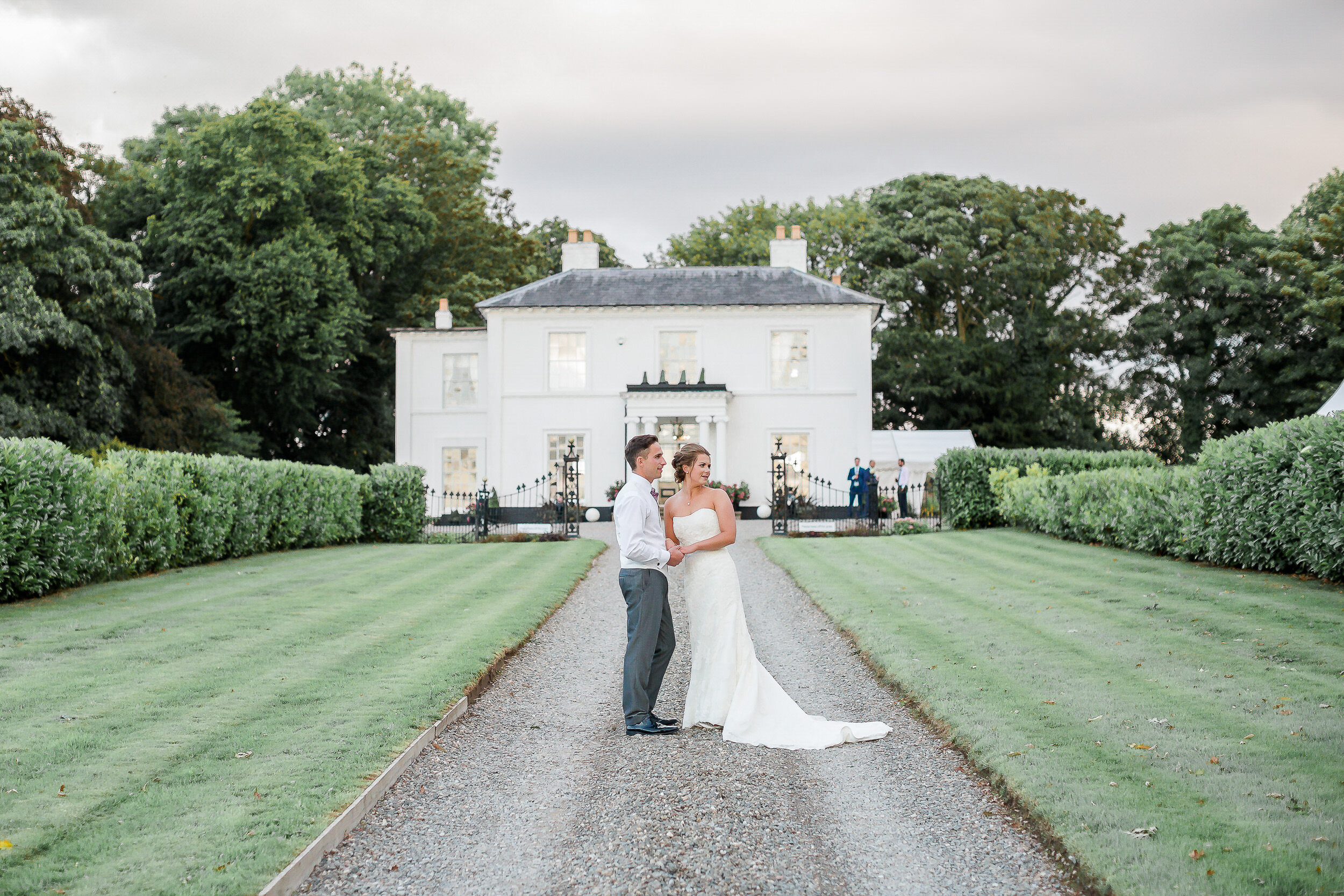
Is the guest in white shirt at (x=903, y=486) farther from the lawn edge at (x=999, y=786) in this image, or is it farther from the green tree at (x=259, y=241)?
the green tree at (x=259, y=241)

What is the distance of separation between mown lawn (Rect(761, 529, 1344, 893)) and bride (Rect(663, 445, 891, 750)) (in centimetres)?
111

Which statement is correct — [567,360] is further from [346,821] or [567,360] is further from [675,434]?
[346,821]

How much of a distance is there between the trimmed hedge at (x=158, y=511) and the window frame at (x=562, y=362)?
36.7 feet

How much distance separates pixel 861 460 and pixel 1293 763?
28.1 meters

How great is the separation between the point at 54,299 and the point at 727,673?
24687mm

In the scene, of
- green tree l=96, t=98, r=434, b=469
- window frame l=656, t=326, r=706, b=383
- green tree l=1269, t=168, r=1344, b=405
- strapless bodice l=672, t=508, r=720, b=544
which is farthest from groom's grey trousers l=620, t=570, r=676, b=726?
green tree l=1269, t=168, r=1344, b=405

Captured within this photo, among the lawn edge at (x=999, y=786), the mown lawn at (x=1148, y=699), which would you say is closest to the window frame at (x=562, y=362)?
the mown lawn at (x=1148, y=699)

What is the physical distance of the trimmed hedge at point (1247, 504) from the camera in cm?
1121

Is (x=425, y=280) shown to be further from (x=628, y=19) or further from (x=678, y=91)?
(x=628, y=19)

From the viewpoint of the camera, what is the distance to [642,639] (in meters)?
6.68

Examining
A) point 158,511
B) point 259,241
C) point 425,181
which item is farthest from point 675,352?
point 158,511

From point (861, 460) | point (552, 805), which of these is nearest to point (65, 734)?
point (552, 805)

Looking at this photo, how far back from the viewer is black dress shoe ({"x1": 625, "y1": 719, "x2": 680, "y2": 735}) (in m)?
6.55

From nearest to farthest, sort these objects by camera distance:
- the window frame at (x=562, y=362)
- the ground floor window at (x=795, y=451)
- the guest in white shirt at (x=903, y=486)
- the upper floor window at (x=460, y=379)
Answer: the guest in white shirt at (x=903, y=486)
the ground floor window at (x=795, y=451)
the window frame at (x=562, y=362)
the upper floor window at (x=460, y=379)
